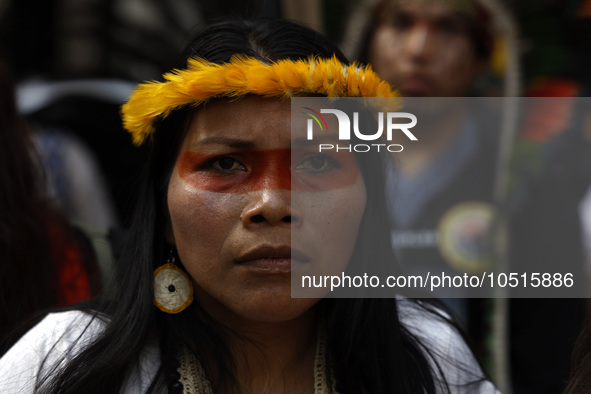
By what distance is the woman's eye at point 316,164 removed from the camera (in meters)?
1.76

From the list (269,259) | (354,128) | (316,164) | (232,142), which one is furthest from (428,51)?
(269,259)

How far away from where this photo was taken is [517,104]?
3.12 metres

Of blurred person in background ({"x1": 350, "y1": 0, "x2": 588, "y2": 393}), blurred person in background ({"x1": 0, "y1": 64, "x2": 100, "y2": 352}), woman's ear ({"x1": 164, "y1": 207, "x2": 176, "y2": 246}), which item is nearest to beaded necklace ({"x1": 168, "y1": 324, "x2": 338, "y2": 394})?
woman's ear ({"x1": 164, "y1": 207, "x2": 176, "y2": 246})

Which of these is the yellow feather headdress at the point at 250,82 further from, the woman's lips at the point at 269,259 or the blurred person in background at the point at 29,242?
the blurred person in background at the point at 29,242

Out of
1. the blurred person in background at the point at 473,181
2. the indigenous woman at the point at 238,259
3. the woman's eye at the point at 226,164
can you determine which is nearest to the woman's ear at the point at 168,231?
the indigenous woman at the point at 238,259

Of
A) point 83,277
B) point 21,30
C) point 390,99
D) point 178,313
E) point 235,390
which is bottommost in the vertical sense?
point 235,390

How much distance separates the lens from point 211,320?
6.10 ft

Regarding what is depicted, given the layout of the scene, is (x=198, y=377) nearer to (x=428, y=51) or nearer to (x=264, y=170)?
(x=264, y=170)

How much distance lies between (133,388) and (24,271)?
82 cm

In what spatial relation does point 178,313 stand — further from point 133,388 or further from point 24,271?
point 24,271

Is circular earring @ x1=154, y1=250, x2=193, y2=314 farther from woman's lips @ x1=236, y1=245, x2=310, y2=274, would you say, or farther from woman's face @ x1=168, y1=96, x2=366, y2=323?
woman's lips @ x1=236, y1=245, x2=310, y2=274

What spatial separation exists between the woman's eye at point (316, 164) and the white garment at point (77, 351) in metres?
0.56

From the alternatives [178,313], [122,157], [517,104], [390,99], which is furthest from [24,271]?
[517,104]

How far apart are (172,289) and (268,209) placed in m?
0.36
